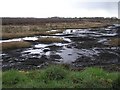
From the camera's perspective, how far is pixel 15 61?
32.9m

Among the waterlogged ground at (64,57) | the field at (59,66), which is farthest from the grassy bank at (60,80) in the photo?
the waterlogged ground at (64,57)

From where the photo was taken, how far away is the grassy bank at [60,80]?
1476cm

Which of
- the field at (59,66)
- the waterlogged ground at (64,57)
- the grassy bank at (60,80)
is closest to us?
the grassy bank at (60,80)

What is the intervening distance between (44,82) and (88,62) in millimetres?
16459

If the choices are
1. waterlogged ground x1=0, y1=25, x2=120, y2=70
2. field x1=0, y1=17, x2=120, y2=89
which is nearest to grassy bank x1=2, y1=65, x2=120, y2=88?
field x1=0, y1=17, x2=120, y2=89

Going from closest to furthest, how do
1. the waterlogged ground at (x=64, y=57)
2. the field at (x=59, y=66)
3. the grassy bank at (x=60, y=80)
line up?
the grassy bank at (x=60, y=80) → the field at (x=59, y=66) → the waterlogged ground at (x=64, y=57)

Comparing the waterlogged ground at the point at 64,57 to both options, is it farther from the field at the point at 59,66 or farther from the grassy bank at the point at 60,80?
the grassy bank at the point at 60,80

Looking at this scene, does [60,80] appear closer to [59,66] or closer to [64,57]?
[59,66]

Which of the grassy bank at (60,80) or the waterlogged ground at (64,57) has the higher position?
the grassy bank at (60,80)

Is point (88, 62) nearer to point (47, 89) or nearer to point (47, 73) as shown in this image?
point (47, 73)

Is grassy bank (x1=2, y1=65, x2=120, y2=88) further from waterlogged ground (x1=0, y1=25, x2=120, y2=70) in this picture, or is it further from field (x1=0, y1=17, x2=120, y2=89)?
waterlogged ground (x1=0, y1=25, x2=120, y2=70)

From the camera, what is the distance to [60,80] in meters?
16.0

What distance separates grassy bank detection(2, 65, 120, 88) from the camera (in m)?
14.8

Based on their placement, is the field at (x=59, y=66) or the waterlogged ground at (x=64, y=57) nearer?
the field at (x=59, y=66)
